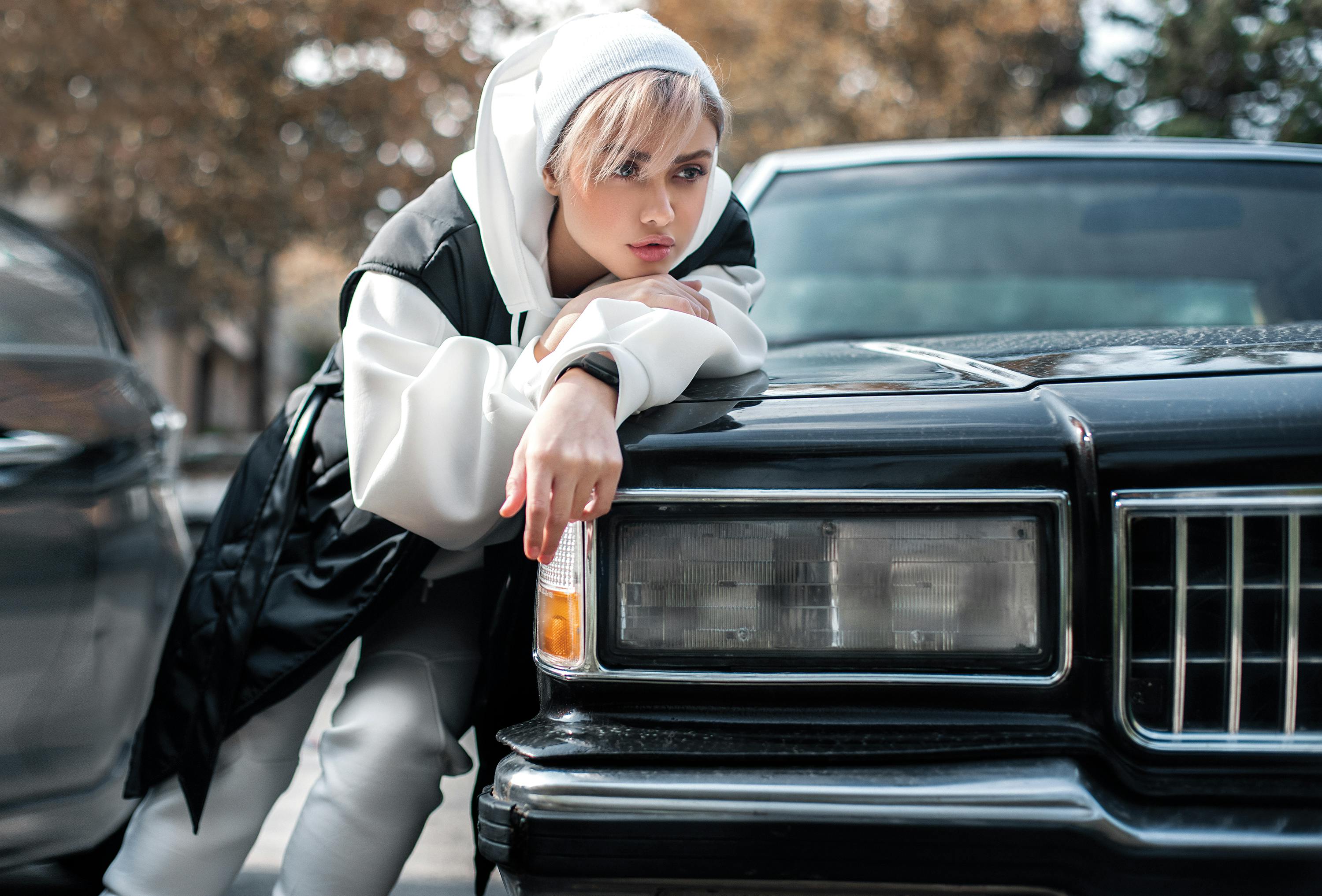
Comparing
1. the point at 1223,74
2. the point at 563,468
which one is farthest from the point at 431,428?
the point at 1223,74

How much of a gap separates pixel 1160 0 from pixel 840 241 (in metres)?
10.2

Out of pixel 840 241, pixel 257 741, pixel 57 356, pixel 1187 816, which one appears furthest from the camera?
pixel 840 241

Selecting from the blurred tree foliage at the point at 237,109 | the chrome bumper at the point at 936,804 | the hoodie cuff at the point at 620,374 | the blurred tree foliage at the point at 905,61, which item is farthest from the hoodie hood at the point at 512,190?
the blurred tree foliage at the point at 905,61

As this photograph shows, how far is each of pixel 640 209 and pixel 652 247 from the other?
71 mm

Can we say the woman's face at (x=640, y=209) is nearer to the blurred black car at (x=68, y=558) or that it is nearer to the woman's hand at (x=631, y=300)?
the woman's hand at (x=631, y=300)

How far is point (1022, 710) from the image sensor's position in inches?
54.9

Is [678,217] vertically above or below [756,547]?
above

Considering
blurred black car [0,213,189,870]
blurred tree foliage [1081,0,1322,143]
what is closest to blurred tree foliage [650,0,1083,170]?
blurred tree foliage [1081,0,1322,143]

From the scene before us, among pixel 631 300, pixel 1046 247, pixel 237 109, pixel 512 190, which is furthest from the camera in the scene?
pixel 237 109

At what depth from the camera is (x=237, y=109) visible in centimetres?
1357

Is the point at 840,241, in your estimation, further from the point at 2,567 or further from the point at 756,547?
the point at 2,567

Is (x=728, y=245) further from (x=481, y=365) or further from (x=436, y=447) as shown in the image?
(x=436, y=447)

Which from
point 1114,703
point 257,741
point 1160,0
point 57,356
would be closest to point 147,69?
point 1160,0

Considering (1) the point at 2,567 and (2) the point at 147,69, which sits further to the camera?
(2) the point at 147,69
